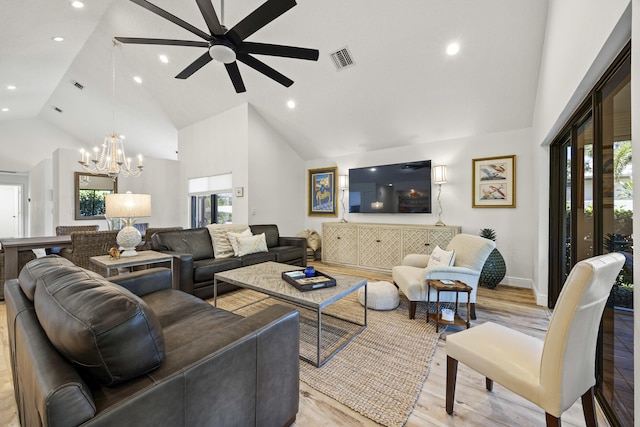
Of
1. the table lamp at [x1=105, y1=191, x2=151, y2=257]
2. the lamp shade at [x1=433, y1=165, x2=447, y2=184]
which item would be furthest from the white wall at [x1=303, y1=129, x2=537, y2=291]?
the table lamp at [x1=105, y1=191, x2=151, y2=257]

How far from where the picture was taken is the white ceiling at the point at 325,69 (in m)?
2.93

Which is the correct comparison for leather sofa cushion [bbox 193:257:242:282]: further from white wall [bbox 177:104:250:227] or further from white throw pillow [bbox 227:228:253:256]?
white wall [bbox 177:104:250:227]

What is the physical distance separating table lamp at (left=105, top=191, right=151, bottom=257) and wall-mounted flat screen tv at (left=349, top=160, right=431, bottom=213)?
142 inches

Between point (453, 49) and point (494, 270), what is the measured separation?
2.92 metres

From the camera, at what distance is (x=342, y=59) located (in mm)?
3562

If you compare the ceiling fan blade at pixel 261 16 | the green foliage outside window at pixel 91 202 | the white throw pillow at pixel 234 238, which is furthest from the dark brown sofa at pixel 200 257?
the green foliage outside window at pixel 91 202

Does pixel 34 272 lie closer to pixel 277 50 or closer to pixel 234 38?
pixel 234 38

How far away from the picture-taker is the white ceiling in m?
2.93

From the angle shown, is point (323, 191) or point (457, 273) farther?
point (323, 191)

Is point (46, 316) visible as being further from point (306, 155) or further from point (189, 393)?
point (306, 155)

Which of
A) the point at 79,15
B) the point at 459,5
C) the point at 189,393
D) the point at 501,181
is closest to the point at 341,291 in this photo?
the point at 189,393

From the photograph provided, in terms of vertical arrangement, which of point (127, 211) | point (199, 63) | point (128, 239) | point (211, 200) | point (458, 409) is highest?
point (199, 63)

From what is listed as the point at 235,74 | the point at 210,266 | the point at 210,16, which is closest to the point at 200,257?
the point at 210,266

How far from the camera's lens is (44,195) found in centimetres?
674
